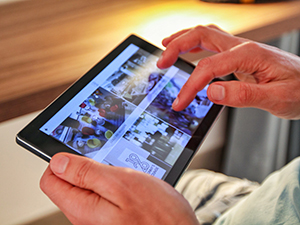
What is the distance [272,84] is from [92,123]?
1.21 ft

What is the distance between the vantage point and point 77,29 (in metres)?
0.67

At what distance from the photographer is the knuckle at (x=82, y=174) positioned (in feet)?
1.20

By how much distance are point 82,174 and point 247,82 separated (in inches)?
14.5

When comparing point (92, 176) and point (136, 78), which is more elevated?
point (136, 78)

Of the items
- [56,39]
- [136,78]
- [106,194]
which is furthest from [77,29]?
[106,194]

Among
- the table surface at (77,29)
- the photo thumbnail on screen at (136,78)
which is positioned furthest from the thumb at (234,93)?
the table surface at (77,29)

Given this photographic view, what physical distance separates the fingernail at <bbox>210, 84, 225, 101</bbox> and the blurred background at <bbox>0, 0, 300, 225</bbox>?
186 mm

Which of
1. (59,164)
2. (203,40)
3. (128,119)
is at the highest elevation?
(203,40)

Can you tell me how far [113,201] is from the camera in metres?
0.37

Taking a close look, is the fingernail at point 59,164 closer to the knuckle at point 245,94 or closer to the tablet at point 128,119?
the tablet at point 128,119

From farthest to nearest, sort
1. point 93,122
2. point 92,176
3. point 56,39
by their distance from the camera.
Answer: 1. point 56,39
2. point 93,122
3. point 92,176

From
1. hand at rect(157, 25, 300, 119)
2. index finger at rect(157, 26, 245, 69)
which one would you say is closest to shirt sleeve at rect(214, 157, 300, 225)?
hand at rect(157, 25, 300, 119)

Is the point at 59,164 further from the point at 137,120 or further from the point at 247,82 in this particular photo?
the point at 247,82

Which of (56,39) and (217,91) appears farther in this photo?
(56,39)
